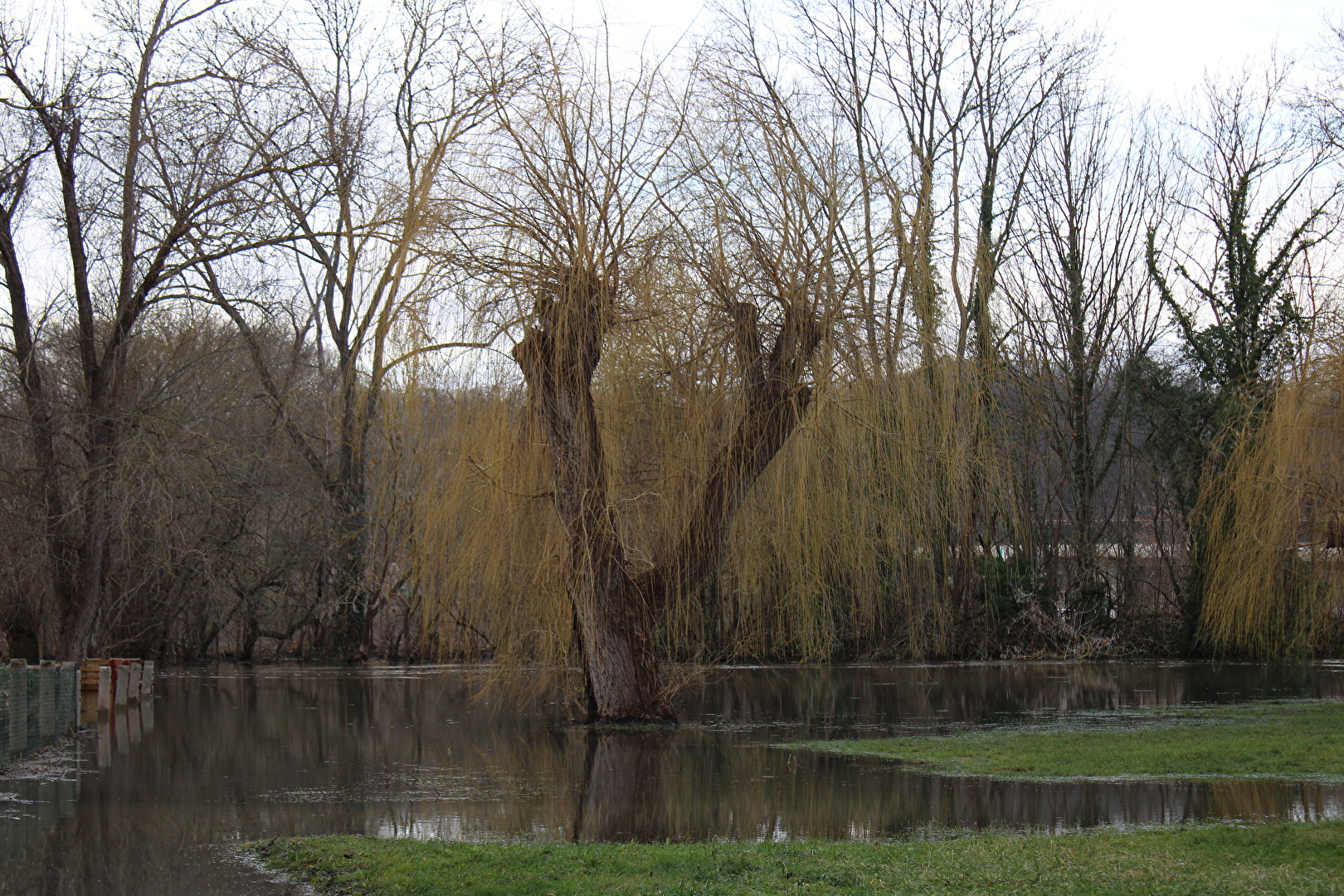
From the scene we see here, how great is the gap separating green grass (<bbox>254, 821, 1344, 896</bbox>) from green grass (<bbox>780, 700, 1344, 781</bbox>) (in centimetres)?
310

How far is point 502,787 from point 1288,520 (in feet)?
40.8

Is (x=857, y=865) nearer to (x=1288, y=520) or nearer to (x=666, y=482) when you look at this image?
(x=666, y=482)

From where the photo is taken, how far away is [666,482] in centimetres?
1509

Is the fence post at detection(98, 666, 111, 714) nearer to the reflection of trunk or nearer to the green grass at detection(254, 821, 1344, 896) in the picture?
the reflection of trunk

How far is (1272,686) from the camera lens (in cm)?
2003

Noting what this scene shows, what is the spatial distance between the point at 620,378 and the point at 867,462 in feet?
10.7

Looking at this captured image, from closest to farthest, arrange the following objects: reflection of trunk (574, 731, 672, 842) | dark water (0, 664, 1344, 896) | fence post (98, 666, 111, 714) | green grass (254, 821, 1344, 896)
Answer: green grass (254, 821, 1344, 896) → dark water (0, 664, 1344, 896) → reflection of trunk (574, 731, 672, 842) → fence post (98, 666, 111, 714)

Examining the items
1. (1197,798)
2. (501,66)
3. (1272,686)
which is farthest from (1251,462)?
(501,66)

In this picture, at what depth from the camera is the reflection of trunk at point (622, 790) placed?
339 inches

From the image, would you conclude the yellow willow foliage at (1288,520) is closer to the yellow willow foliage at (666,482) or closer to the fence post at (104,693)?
the yellow willow foliage at (666,482)

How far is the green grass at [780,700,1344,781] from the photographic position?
10711 mm

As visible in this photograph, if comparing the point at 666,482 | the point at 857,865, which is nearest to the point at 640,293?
the point at 666,482

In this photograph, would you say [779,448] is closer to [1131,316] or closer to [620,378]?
[620,378]

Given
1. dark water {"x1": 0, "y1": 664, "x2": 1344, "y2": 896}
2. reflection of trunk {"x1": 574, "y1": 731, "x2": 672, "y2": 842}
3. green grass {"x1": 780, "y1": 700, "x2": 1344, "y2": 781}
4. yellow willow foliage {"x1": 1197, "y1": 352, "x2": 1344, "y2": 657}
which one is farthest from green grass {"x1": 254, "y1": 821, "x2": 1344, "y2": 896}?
yellow willow foliage {"x1": 1197, "y1": 352, "x2": 1344, "y2": 657}
